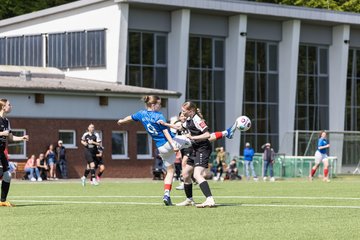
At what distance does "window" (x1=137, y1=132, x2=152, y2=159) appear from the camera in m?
49.9

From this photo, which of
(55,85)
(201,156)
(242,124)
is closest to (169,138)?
(201,156)

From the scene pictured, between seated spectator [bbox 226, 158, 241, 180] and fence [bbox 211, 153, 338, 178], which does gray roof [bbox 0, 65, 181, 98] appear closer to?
seated spectator [bbox 226, 158, 241, 180]

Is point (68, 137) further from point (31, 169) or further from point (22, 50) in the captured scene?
point (22, 50)

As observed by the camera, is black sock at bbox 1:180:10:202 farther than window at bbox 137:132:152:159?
No

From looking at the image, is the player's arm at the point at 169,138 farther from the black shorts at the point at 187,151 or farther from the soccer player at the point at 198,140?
the black shorts at the point at 187,151

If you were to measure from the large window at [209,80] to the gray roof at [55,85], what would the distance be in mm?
7665

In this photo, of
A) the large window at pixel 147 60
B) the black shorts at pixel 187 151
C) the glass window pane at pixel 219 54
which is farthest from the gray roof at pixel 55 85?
the black shorts at pixel 187 151

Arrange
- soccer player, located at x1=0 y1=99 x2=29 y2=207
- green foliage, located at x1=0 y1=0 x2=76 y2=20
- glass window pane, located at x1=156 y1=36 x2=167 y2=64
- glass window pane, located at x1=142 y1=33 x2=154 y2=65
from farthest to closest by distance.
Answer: green foliage, located at x1=0 y1=0 x2=76 y2=20 → glass window pane, located at x1=156 y1=36 x2=167 y2=64 → glass window pane, located at x1=142 y1=33 x2=154 y2=65 → soccer player, located at x1=0 y1=99 x2=29 y2=207

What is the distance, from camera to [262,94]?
62.9m

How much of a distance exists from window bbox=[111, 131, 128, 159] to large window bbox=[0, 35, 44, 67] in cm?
1239

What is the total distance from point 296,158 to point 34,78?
1605 cm

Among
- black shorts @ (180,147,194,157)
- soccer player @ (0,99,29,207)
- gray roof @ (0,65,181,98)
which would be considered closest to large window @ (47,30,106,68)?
gray roof @ (0,65,181,98)

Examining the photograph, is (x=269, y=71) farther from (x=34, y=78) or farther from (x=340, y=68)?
(x=34, y=78)

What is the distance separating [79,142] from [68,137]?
0.67 m
